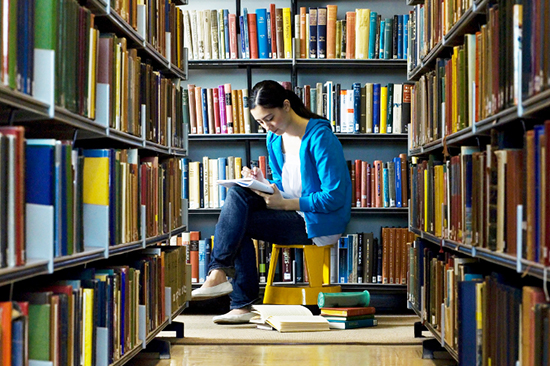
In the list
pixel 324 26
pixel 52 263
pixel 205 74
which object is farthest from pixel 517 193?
pixel 205 74

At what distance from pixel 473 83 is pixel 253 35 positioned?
2.25 meters

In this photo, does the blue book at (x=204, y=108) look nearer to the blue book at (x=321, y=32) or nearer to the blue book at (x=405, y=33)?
the blue book at (x=321, y=32)

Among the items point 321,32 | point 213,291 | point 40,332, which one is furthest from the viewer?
point 321,32

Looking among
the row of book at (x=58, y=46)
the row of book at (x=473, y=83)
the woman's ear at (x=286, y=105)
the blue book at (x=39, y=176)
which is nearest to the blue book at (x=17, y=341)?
the blue book at (x=39, y=176)

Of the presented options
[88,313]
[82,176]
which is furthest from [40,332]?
[82,176]

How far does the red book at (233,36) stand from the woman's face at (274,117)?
2.40ft

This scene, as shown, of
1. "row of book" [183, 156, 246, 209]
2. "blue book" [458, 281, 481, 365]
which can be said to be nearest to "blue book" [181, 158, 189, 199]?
"row of book" [183, 156, 246, 209]

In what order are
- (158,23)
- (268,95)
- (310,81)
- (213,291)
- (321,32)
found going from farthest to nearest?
(310,81) → (321,32) → (268,95) → (213,291) → (158,23)

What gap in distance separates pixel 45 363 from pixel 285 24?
2.86 m

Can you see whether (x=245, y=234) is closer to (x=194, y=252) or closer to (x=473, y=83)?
(x=194, y=252)

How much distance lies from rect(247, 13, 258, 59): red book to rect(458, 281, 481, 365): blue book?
2.46 metres

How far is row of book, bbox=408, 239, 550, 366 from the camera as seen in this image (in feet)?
4.53

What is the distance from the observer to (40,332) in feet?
4.85

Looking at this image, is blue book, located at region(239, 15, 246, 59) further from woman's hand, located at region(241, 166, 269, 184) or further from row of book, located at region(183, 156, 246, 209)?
woman's hand, located at region(241, 166, 269, 184)
